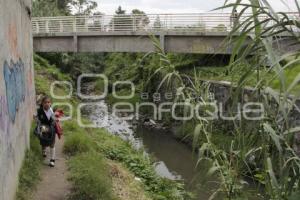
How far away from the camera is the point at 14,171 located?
265 inches

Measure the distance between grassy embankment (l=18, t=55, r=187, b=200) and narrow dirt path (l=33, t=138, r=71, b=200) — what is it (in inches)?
5.1

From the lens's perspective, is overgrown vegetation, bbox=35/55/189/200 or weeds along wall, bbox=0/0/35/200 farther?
overgrown vegetation, bbox=35/55/189/200

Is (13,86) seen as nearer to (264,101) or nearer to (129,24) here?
(264,101)

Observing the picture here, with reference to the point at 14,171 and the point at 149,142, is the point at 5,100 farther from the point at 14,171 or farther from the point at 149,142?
the point at 149,142

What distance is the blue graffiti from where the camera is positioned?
6457mm

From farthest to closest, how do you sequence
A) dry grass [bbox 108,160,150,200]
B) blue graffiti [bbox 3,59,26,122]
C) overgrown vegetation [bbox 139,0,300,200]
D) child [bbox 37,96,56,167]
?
1. child [bbox 37,96,56,167]
2. dry grass [bbox 108,160,150,200]
3. blue graffiti [bbox 3,59,26,122]
4. overgrown vegetation [bbox 139,0,300,200]

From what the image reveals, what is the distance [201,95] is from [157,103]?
67.5ft

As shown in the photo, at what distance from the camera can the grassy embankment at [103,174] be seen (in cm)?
739

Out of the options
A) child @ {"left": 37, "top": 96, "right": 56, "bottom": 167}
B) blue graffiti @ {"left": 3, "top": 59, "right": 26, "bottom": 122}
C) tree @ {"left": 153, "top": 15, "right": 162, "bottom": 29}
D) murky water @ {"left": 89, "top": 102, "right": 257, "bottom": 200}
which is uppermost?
tree @ {"left": 153, "top": 15, "right": 162, "bottom": 29}

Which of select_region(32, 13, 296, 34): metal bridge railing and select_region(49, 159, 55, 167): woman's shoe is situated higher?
select_region(32, 13, 296, 34): metal bridge railing

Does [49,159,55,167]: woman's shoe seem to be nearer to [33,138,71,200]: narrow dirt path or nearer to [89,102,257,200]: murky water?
[33,138,71,200]: narrow dirt path

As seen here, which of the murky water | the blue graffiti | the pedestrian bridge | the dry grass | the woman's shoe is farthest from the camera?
the pedestrian bridge

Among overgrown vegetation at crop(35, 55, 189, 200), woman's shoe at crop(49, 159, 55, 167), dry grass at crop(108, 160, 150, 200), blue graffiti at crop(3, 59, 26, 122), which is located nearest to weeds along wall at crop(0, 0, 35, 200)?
blue graffiti at crop(3, 59, 26, 122)

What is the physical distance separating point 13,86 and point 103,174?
237 centimetres
